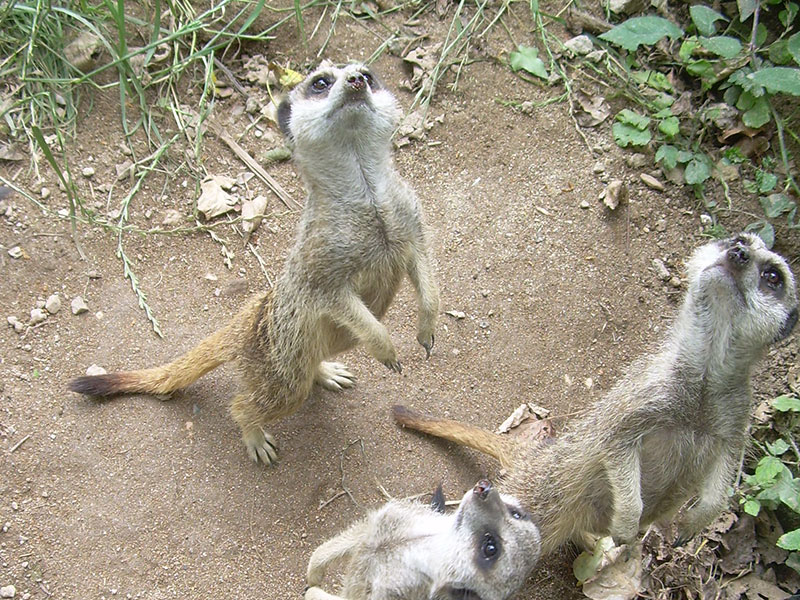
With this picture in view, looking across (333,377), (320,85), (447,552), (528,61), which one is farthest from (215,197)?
(447,552)

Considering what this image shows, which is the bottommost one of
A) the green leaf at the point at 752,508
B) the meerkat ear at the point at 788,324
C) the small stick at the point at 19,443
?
the small stick at the point at 19,443

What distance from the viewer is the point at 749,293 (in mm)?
2141

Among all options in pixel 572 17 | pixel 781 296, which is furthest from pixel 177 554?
pixel 572 17

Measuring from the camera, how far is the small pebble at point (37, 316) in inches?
121

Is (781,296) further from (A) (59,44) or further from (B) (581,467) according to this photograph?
(A) (59,44)

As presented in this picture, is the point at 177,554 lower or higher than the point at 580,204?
lower

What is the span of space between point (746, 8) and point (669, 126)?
68 centimetres

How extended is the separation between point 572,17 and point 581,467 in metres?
2.60

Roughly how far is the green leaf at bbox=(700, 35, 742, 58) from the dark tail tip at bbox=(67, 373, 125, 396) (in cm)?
299

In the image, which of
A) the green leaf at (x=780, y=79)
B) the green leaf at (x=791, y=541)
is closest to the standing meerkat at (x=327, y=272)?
the green leaf at (x=791, y=541)

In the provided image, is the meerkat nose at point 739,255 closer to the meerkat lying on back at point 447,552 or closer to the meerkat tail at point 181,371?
the meerkat lying on back at point 447,552

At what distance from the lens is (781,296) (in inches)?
85.0

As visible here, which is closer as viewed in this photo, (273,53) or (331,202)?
(331,202)

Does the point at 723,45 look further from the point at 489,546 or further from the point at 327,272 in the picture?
the point at 489,546
